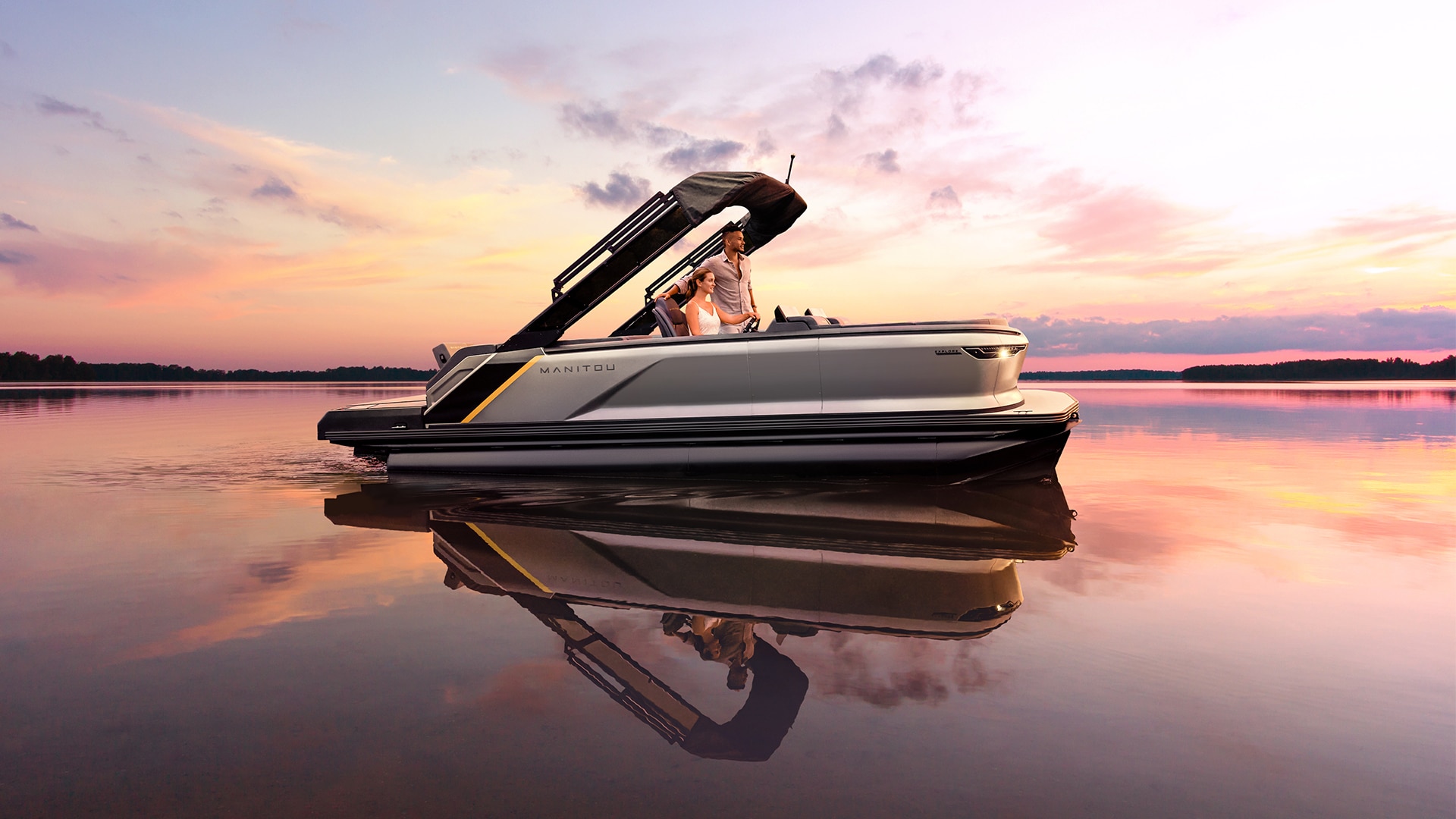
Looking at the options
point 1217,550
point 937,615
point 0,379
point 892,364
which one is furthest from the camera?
point 0,379

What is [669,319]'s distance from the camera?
6.39 m

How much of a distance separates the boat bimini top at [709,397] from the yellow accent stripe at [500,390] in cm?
2

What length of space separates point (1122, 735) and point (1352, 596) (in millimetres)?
2175

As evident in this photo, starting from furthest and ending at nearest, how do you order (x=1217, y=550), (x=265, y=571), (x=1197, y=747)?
(x=1217, y=550)
(x=265, y=571)
(x=1197, y=747)

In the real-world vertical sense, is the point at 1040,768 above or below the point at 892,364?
below

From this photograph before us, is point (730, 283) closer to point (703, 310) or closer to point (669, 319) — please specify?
point (703, 310)

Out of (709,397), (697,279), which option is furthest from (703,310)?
(709,397)

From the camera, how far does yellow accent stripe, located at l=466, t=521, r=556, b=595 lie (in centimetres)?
324

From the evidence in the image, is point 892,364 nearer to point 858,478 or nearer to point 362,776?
point 858,478

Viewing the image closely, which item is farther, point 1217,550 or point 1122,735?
point 1217,550

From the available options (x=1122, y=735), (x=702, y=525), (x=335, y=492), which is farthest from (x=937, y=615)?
(x=335, y=492)

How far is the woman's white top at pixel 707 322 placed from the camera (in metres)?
6.48

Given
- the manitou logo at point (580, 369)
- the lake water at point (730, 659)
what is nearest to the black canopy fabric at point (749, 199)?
the manitou logo at point (580, 369)

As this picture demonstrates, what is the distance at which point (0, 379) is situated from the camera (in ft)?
214
